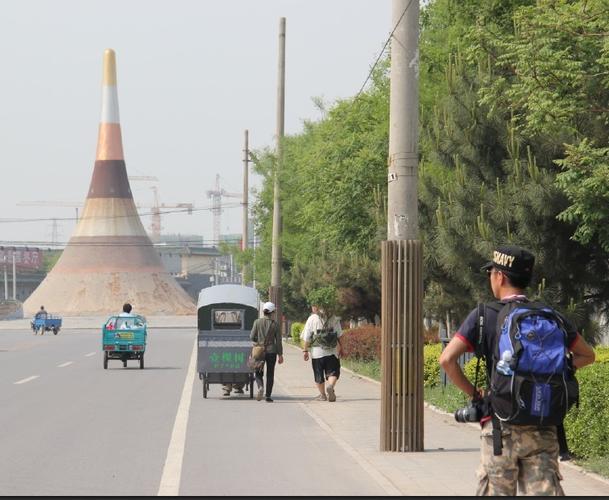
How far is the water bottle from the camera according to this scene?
6.37 meters

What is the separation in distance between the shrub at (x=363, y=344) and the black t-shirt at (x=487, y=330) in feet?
86.5

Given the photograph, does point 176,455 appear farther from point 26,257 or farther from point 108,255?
point 26,257

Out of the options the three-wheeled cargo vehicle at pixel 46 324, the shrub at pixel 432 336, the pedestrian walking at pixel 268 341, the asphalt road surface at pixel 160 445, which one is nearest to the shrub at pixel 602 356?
the asphalt road surface at pixel 160 445

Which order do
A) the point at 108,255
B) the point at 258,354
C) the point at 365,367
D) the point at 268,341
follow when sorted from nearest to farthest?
the point at 258,354 → the point at 268,341 → the point at 365,367 → the point at 108,255

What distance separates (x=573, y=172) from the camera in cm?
1524

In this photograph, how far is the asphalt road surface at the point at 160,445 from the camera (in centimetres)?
1120

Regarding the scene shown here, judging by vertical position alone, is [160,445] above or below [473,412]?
below

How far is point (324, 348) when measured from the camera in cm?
2225

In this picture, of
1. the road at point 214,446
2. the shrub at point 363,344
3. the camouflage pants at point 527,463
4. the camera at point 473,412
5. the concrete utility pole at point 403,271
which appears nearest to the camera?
the camouflage pants at point 527,463

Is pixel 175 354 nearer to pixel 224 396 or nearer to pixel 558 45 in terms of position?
pixel 224 396

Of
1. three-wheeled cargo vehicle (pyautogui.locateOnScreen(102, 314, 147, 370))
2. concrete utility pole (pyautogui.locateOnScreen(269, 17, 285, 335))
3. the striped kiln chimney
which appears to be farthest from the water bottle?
the striped kiln chimney

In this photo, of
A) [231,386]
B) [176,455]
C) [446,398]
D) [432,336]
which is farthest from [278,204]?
[176,455]

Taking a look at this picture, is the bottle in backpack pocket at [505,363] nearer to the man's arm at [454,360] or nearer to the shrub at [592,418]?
the man's arm at [454,360]

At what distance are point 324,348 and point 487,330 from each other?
1567cm
